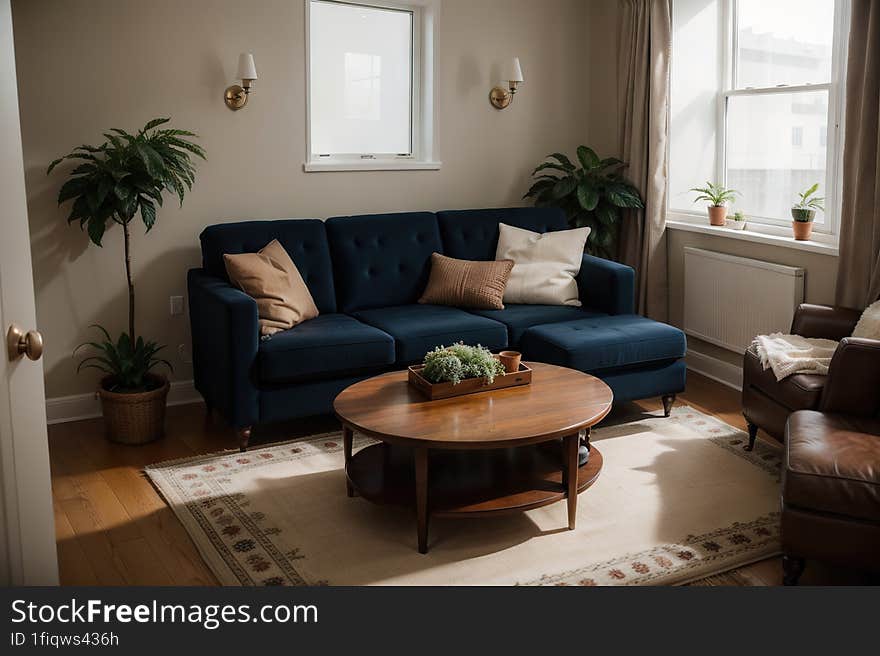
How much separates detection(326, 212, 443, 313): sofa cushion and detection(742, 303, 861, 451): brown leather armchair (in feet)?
5.83

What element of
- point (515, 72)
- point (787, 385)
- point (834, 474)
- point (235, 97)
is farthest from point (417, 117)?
point (834, 474)

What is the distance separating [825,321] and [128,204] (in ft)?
10.0

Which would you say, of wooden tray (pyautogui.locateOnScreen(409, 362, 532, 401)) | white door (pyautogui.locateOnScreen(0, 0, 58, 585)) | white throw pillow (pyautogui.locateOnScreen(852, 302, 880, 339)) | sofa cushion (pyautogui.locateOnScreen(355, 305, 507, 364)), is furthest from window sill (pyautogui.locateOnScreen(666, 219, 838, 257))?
white door (pyautogui.locateOnScreen(0, 0, 58, 585))

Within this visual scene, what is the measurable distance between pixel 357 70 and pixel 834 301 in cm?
277

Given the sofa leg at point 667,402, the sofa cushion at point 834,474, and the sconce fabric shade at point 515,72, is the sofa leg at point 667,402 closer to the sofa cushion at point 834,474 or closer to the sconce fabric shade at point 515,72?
the sofa cushion at point 834,474

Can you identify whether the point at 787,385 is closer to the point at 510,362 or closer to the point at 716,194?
the point at 510,362

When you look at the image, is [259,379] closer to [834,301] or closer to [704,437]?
[704,437]

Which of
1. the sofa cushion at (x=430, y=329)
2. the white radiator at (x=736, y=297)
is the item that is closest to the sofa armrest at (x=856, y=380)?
the white radiator at (x=736, y=297)

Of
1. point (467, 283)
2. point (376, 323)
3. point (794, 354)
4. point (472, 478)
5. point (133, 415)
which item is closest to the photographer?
point (472, 478)

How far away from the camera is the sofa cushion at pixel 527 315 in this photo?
445 cm

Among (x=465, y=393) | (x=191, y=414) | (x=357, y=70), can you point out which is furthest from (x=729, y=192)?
(x=191, y=414)

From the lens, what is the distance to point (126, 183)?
4.03 m

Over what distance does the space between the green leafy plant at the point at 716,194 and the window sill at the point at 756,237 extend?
0.14 metres

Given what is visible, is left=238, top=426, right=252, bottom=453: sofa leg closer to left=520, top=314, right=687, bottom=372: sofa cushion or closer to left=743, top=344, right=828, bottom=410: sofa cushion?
left=520, top=314, right=687, bottom=372: sofa cushion
